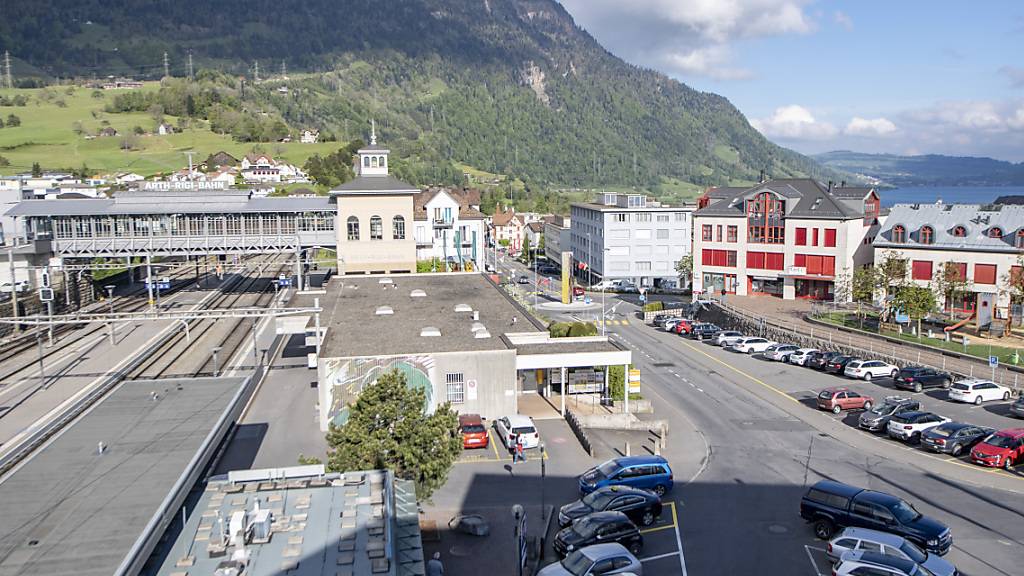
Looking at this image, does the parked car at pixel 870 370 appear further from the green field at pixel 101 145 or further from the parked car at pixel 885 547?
the green field at pixel 101 145

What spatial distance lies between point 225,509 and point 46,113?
19373cm

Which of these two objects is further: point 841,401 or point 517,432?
point 841,401

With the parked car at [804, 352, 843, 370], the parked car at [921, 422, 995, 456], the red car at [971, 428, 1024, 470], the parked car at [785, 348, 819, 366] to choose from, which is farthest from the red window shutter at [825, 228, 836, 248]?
the red car at [971, 428, 1024, 470]

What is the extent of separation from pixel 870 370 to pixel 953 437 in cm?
1212

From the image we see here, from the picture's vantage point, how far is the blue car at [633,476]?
24391 mm

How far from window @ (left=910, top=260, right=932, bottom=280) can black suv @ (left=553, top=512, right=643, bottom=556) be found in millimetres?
41348

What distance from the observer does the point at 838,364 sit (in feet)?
138

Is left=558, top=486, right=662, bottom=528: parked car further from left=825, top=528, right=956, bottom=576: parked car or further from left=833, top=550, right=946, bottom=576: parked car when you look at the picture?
left=833, top=550, right=946, bottom=576: parked car

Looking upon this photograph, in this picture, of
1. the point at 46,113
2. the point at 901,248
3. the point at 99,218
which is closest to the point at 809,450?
the point at 901,248

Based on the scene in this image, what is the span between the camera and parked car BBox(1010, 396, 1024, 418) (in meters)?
33.0

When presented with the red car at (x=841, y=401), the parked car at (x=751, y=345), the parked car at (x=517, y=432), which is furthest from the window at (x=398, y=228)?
the red car at (x=841, y=401)

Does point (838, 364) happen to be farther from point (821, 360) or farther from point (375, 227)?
point (375, 227)

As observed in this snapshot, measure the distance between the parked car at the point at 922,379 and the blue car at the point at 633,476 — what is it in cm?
1944

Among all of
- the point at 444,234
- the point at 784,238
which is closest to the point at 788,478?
the point at 784,238
